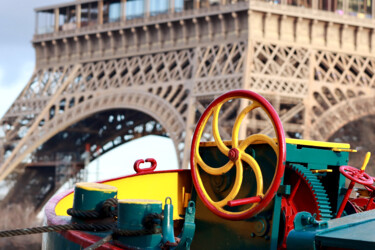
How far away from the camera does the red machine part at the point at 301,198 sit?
6023 millimetres

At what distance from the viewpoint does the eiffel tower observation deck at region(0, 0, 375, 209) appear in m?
26.4

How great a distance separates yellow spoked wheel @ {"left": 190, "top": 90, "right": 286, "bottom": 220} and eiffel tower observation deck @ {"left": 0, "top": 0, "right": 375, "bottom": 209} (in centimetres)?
1886

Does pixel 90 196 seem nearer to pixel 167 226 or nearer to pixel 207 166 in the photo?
pixel 167 226

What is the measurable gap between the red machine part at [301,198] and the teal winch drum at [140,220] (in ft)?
3.26

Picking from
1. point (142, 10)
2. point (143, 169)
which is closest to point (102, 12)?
point (142, 10)

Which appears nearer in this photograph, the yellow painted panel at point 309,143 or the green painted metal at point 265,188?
the green painted metal at point 265,188

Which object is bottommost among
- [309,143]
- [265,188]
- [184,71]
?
[265,188]

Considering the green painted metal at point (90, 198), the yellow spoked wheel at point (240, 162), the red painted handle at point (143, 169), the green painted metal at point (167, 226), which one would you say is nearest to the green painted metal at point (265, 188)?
the yellow spoked wheel at point (240, 162)

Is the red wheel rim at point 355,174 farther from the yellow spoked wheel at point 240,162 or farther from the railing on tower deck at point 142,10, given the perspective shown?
the railing on tower deck at point 142,10

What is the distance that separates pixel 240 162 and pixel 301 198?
2.61 ft

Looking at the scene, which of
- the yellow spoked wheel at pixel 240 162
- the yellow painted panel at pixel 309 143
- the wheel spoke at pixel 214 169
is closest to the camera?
the yellow spoked wheel at pixel 240 162

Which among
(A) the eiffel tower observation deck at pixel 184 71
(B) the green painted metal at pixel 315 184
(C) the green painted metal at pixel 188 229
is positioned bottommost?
(C) the green painted metal at pixel 188 229

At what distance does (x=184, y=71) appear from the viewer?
94.9 feet

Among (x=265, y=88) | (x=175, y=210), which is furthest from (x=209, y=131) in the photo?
(x=175, y=210)
